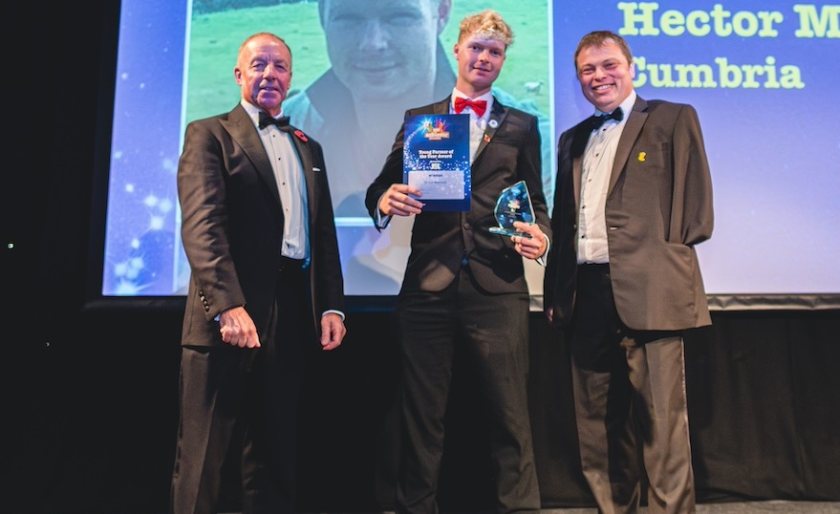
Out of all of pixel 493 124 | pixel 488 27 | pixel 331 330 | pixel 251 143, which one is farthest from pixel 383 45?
pixel 331 330

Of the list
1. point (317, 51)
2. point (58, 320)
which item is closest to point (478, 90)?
point (317, 51)

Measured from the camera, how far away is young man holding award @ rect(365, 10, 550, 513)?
2.18 m

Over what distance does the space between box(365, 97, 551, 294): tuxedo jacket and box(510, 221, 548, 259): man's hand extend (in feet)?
0.31

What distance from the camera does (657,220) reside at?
2.15m

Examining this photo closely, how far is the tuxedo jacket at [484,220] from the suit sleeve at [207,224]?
628 mm

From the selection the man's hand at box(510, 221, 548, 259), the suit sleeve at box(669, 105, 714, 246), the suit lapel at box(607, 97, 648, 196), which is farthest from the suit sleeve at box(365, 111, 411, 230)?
the suit sleeve at box(669, 105, 714, 246)

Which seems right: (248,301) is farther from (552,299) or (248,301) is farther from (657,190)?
(657,190)

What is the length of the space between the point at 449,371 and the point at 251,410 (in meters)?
0.71

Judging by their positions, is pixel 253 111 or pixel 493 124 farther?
pixel 493 124

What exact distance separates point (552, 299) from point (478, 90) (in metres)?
0.85

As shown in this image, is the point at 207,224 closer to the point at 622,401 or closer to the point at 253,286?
the point at 253,286

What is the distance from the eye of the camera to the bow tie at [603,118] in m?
2.29

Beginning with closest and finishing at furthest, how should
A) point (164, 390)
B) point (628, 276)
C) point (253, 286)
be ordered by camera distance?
point (253, 286) < point (628, 276) < point (164, 390)

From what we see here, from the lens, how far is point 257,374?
202 centimetres
